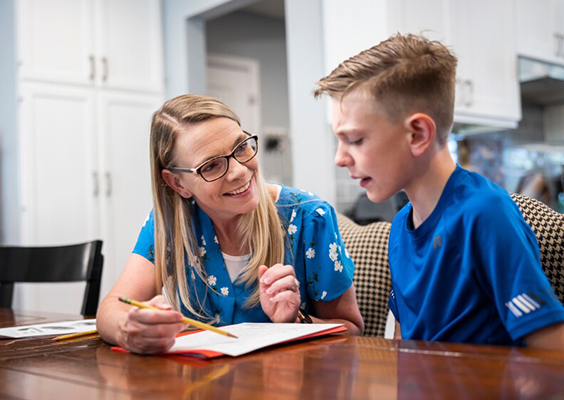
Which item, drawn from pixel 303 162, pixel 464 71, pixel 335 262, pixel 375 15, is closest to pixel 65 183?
pixel 303 162

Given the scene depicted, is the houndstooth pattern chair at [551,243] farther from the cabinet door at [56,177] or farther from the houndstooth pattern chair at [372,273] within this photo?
the cabinet door at [56,177]

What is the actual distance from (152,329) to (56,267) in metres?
1.12

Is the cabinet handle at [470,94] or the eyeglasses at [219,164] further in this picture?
the cabinet handle at [470,94]

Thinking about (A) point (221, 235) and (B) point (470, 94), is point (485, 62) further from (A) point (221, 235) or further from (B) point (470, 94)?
(A) point (221, 235)

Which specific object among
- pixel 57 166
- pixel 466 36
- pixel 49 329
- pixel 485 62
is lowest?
pixel 49 329

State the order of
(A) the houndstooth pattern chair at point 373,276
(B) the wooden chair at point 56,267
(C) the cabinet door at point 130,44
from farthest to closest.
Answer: (C) the cabinet door at point 130,44
(B) the wooden chair at point 56,267
(A) the houndstooth pattern chair at point 373,276

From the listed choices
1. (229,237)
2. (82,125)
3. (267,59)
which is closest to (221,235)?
(229,237)

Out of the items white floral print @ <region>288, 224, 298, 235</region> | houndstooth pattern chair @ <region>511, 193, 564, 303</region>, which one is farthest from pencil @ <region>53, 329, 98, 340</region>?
houndstooth pattern chair @ <region>511, 193, 564, 303</region>

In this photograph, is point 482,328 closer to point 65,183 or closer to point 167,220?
point 167,220

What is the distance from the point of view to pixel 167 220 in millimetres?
1463

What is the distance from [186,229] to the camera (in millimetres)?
1448

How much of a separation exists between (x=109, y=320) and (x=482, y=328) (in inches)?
26.6

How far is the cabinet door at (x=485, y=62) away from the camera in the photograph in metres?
3.10

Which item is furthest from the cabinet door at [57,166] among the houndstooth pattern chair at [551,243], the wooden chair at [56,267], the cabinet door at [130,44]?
the houndstooth pattern chair at [551,243]
